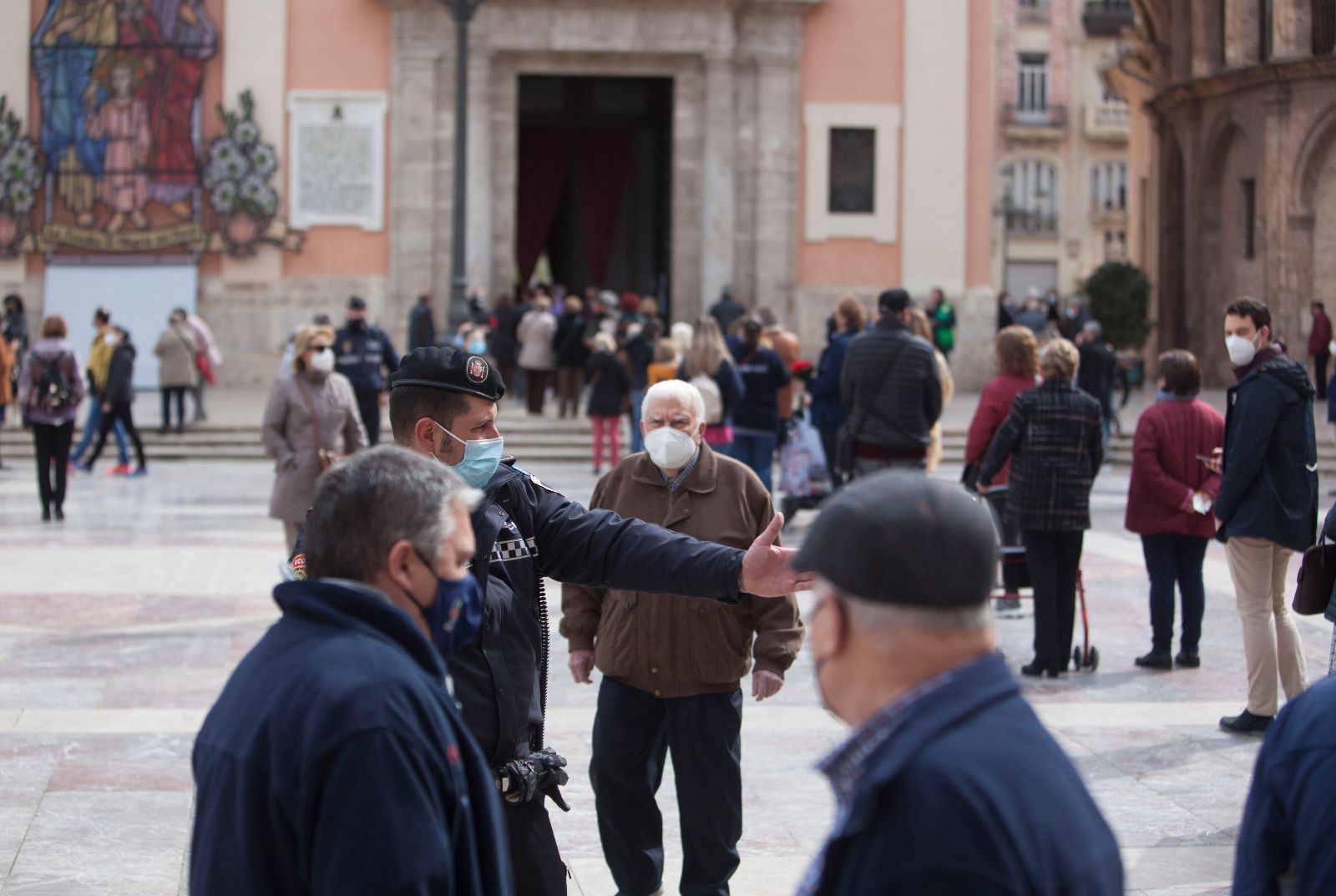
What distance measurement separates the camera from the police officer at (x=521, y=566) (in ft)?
12.3

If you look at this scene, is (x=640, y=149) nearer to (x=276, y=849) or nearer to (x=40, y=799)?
(x=40, y=799)

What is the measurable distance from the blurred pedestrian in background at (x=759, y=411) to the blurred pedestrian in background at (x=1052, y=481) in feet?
15.3

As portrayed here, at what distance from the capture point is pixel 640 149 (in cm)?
3359

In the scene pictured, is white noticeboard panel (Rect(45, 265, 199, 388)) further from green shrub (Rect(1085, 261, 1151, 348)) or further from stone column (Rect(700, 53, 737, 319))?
green shrub (Rect(1085, 261, 1151, 348))

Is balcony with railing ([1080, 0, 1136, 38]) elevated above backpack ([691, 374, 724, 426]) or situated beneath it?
elevated above

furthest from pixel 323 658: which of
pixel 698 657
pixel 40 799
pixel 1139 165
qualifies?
pixel 1139 165

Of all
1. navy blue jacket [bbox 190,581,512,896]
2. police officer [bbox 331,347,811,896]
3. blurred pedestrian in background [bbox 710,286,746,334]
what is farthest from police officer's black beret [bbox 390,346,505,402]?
blurred pedestrian in background [bbox 710,286,746,334]

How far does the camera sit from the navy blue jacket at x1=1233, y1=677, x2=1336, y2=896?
2.58 metres

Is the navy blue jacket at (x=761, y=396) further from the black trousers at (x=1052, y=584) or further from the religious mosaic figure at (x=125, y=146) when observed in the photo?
the religious mosaic figure at (x=125, y=146)

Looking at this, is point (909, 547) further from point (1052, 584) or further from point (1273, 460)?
point (1052, 584)

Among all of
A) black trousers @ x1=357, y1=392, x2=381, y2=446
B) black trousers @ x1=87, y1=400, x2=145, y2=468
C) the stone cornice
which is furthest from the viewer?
the stone cornice

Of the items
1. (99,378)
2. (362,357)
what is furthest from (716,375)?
(99,378)

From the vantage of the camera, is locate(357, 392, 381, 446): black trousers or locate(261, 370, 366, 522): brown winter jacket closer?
locate(261, 370, 366, 522): brown winter jacket

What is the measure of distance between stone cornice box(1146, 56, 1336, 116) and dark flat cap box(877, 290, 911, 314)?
19.8 meters
